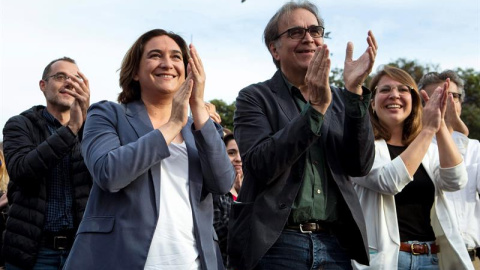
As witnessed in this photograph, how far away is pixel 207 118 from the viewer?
316 centimetres

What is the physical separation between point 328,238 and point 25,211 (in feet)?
7.49

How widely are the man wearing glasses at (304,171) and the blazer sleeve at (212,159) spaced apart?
14cm

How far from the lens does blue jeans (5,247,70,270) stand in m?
4.34

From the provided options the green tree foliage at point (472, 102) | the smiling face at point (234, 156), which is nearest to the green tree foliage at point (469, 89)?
the green tree foliage at point (472, 102)

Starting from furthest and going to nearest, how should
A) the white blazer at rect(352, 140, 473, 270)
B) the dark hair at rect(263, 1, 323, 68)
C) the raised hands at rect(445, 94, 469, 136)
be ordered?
1. the raised hands at rect(445, 94, 469, 136)
2. the white blazer at rect(352, 140, 473, 270)
3. the dark hair at rect(263, 1, 323, 68)

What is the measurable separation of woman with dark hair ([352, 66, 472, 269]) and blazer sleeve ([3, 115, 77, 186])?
6.63 feet

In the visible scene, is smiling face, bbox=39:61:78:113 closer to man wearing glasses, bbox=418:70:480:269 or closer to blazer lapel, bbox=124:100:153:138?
blazer lapel, bbox=124:100:153:138

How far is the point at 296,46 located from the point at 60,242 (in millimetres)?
2207

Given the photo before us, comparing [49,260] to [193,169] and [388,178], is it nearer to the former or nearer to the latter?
[193,169]

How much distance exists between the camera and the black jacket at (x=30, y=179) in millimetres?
4277

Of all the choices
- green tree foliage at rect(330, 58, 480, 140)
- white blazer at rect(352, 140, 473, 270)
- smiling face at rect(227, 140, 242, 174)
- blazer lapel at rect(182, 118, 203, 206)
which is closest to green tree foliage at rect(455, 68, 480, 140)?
green tree foliage at rect(330, 58, 480, 140)

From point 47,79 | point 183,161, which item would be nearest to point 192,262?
point 183,161

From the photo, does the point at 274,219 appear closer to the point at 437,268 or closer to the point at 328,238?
the point at 328,238

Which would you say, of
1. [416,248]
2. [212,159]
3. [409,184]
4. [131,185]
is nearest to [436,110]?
[409,184]
